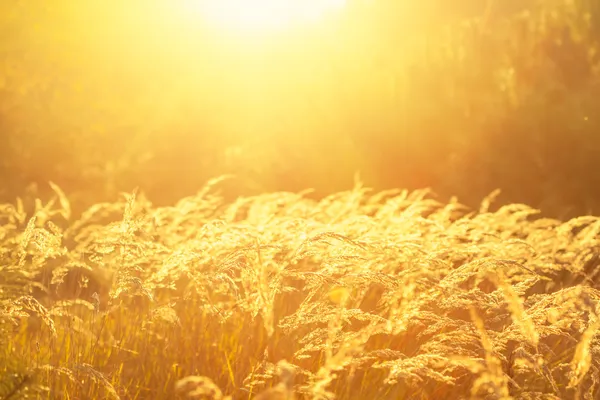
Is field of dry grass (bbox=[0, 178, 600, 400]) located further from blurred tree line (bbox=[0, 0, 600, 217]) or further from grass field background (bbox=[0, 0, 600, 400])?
blurred tree line (bbox=[0, 0, 600, 217])

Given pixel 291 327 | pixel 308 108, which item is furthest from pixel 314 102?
pixel 291 327

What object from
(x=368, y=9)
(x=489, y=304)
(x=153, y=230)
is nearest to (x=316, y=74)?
(x=368, y=9)

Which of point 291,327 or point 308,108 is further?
point 308,108

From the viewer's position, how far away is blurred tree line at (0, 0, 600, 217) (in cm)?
746

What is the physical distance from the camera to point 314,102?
8523 mm

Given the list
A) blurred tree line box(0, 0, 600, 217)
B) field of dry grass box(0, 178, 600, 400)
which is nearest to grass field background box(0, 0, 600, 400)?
blurred tree line box(0, 0, 600, 217)

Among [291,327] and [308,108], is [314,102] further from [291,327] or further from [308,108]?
[291,327]

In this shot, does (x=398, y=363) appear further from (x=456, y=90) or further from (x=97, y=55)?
(x=97, y=55)

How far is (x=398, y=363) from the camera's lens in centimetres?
221

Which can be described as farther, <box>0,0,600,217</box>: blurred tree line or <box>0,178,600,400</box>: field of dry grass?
<box>0,0,600,217</box>: blurred tree line

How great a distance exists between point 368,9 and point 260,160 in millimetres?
2517

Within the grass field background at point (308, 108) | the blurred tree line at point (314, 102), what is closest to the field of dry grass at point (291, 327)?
the grass field background at point (308, 108)

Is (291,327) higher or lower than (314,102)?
lower

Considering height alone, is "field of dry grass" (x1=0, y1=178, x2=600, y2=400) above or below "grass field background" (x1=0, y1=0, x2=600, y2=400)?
below
